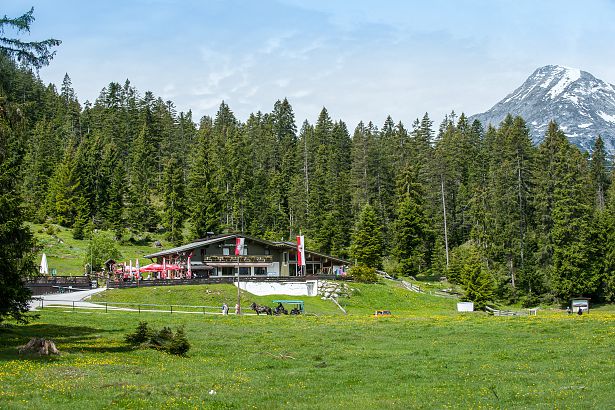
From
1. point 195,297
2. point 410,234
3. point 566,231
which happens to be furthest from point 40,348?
point 410,234

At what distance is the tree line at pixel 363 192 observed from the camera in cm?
8288

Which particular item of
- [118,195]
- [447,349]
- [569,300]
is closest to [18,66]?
[447,349]

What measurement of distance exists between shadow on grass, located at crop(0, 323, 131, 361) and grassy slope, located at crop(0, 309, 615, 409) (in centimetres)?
7

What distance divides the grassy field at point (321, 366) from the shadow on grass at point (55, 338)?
0.22 ft

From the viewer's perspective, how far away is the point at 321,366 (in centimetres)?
2727

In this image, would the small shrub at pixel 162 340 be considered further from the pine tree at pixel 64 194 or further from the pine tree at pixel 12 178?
the pine tree at pixel 64 194

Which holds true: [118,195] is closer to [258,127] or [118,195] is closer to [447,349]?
[258,127]

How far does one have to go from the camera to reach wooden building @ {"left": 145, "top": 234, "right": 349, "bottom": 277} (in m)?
83.6

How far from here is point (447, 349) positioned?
31547 millimetres

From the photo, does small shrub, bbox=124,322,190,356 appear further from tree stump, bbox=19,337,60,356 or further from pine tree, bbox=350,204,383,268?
pine tree, bbox=350,204,383,268

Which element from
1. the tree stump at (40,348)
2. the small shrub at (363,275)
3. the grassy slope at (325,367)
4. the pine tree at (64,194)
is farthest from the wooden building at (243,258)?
the tree stump at (40,348)

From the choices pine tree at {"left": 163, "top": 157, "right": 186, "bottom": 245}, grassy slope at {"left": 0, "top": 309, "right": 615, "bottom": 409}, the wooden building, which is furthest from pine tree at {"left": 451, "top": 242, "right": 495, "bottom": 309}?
pine tree at {"left": 163, "top": 157, "right": 186, "bottom": 245}

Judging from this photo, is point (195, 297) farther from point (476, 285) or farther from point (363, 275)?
point (476, 285)

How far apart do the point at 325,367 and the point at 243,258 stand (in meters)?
59.0
